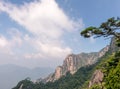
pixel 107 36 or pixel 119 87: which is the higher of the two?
pixel 107 36

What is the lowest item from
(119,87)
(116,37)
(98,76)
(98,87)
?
(119,87)

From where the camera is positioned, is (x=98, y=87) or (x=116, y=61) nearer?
(x=116, y=61)

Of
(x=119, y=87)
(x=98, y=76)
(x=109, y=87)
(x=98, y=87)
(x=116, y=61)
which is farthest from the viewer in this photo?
(x=98, y=76)

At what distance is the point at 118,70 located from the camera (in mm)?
40594

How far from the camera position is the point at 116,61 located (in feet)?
153

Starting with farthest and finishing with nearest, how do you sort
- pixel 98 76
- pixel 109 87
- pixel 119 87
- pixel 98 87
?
1. pixel 98 76
2. pixel 98 87
3. pixel 109 87
4. pixel 119 87

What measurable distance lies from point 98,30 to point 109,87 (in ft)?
26.0

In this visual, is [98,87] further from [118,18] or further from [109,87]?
[118,18]

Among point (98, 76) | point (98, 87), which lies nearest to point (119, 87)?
point (98, 87)

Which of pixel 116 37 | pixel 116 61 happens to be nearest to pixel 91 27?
pixel 116 37

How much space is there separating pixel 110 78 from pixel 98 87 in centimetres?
1139

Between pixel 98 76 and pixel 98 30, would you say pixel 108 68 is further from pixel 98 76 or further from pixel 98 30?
pixel 98 76

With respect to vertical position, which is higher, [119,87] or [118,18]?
[118,18]

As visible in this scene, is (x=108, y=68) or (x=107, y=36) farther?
(x=108, y=68)
